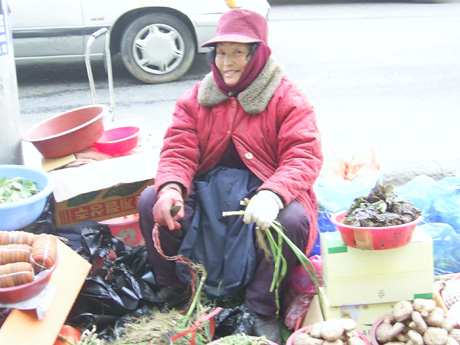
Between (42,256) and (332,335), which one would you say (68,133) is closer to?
(42,256)

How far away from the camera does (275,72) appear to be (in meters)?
2.88

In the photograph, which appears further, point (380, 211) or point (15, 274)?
point (380, 211)

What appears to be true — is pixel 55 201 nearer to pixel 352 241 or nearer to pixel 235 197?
pixel 235 197

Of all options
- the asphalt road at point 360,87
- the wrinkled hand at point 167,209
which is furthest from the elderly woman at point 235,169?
the asphalt road at point 360,87

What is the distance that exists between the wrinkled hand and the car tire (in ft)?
14.2

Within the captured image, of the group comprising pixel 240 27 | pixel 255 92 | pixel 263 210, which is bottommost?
pixel 263 210

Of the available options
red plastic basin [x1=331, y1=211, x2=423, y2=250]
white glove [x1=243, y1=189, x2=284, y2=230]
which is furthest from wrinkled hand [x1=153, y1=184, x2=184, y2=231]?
red plastic basin [x1=331, y1=211, x2=423, y2=250]

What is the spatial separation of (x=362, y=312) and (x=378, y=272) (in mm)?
205

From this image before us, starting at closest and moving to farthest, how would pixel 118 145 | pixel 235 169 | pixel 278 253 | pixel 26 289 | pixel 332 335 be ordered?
pixel 332 335, pixel 26 289, pixel 278 253, pixel 235 169, pixel 118 145

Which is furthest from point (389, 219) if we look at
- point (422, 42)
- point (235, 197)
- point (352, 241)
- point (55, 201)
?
point (422, 42)

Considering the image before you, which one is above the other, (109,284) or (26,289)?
(26,289)

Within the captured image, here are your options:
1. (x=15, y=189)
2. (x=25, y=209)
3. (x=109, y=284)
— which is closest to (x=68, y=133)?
(x=15, y=189)

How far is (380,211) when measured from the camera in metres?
2.46

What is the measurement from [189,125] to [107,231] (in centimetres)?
78
